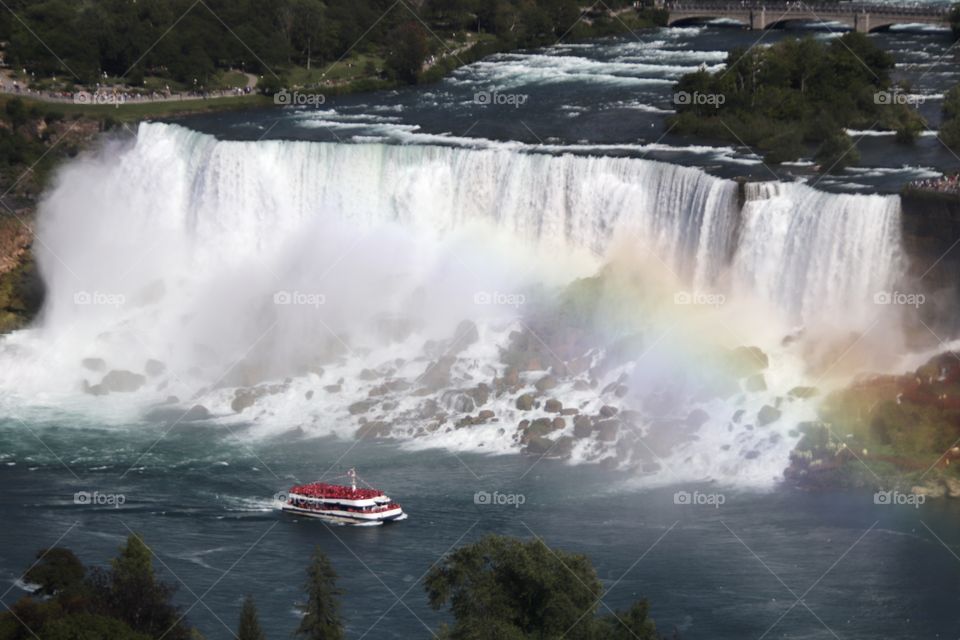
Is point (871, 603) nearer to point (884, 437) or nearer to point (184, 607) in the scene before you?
point (884, 437)

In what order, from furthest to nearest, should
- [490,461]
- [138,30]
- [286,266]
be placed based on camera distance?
[138,30] → [286,266] → [490,461]

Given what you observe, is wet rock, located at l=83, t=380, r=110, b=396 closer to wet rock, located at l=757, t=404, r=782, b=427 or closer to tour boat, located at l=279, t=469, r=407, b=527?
tour boat, located at l=279, t=469, r=407, b=527

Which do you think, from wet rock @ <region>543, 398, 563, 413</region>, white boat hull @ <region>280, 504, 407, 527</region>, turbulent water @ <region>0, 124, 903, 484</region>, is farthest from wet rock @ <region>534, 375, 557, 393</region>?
white boat hull @ <region>280, 504, 407, 527</region>

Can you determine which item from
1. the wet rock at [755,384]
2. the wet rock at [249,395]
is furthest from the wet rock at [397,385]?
the wet rock at [755,384]

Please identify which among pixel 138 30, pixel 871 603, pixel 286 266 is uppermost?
pixel 138 30

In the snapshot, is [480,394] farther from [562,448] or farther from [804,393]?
[804,393]

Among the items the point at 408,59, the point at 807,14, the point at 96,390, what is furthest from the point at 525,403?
the point at 807,14

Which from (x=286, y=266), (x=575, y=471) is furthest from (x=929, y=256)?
(x=286, y=266)
